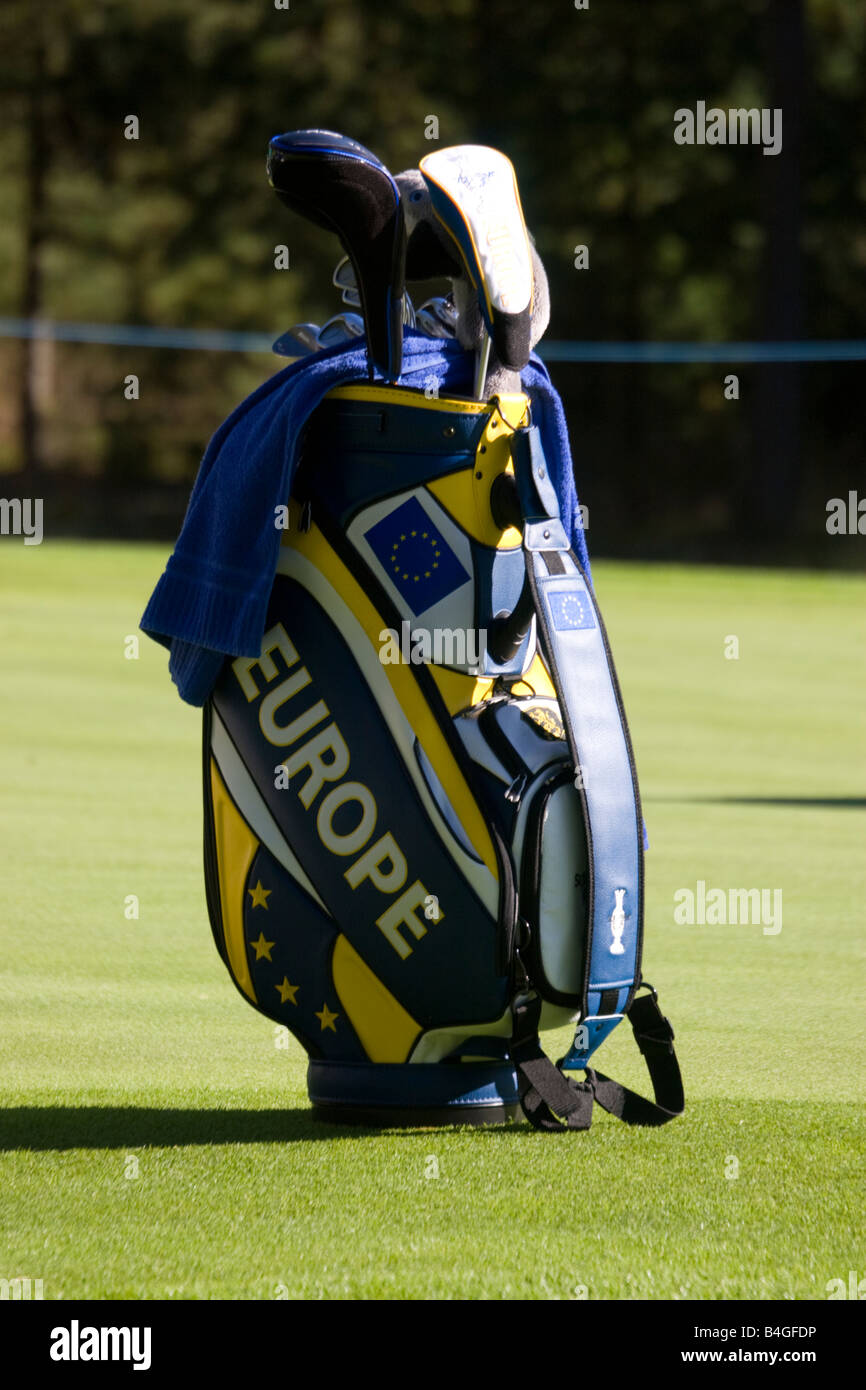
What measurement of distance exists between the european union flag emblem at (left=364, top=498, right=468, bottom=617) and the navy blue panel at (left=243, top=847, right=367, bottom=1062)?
456 millimetres

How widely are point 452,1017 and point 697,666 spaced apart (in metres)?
8.14

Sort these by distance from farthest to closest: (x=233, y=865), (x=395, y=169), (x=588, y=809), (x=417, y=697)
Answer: (x=395, y=169)
(x=233, y=865)
(x=417, y=697)
(x=588, y=809)

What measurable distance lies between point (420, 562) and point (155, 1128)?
933 mm

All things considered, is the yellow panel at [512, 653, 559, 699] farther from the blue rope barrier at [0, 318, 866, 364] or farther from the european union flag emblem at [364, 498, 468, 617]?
the blue rope barrier at [0, 318, 866, 364]

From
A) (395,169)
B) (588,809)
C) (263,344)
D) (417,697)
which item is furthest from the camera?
(395,169)

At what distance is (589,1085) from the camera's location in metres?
3.14

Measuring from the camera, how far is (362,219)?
315 cm

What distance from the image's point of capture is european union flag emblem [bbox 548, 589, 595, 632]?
307 centimetres

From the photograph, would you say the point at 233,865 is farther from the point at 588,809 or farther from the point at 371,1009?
the point at 588,809

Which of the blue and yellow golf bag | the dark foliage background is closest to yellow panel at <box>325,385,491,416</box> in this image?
the blue and yellow golf bag

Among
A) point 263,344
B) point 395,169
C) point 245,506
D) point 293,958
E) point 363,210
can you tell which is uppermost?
point 395,169

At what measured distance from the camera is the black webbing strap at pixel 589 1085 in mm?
3084

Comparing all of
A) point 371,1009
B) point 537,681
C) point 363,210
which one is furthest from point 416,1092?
point 363,210

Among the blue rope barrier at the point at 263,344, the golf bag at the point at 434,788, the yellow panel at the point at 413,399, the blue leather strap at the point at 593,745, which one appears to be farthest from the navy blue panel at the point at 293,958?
the blue rope barrier at the point at 263,344
